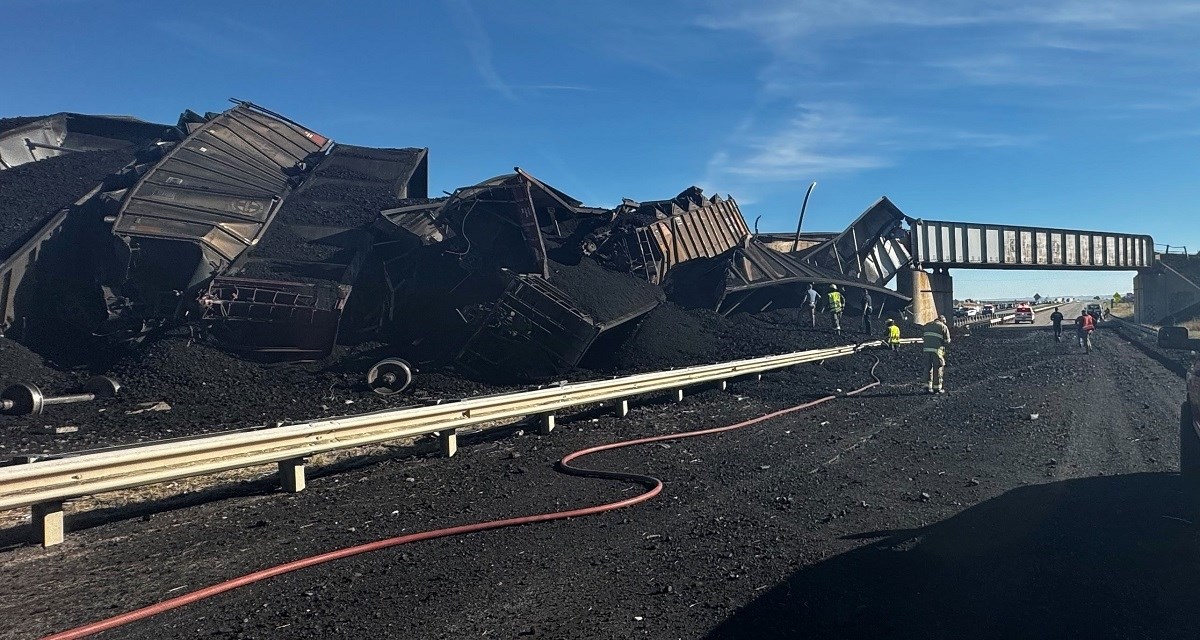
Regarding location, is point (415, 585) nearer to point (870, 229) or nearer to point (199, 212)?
point (199, 212)

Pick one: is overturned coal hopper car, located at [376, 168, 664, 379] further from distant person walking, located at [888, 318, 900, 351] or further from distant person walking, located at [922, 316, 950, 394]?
distant person walking, located at [922, 316, 950, 394]

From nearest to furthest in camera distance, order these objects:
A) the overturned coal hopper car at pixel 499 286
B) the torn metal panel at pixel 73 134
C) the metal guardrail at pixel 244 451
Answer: the metal guardrail at pixel 244 451 < the overturned coal hopper car at pixel 499 286 < the torn metal panel at pixel 73 134

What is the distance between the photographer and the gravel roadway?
380 cm

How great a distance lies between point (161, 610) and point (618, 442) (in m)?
5.37

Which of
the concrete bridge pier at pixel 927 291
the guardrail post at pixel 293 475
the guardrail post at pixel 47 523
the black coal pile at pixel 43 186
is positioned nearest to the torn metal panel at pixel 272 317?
the black coal pile at pixel 43 186

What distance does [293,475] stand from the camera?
21.6 ft

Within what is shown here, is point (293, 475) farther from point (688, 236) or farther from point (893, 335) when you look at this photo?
point (688, 236)

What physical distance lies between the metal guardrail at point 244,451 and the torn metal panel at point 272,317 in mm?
5915

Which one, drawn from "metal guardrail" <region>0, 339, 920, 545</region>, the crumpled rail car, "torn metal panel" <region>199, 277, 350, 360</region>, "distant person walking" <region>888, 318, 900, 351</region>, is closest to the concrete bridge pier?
"distant person walking" <region>888, 318, 900, 351</region>

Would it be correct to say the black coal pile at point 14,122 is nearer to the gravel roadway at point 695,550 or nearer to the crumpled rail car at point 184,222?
the crumpled rail car at point 184,222

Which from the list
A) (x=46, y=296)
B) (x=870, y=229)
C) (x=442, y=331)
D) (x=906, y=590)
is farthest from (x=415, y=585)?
(x=870, y=229)

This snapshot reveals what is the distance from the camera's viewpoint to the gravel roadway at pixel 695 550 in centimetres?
380

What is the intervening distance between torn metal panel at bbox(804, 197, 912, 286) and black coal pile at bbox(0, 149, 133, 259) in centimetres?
2086

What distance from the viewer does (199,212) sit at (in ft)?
50.9
